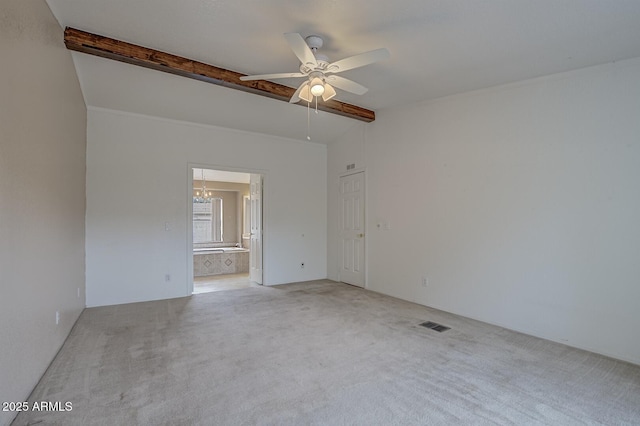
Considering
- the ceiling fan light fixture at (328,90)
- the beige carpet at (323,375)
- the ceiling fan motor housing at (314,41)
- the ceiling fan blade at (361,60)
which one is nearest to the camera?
the beige carpet at (323,375)

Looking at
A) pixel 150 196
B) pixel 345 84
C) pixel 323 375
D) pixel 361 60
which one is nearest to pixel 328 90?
pixel 345 84

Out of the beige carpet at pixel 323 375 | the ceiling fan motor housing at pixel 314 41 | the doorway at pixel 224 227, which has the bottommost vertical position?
the beige carpet at pixel 323 375

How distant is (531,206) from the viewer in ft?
10.9

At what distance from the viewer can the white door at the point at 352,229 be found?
5.58 metres

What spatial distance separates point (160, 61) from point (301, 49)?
5.62 feet

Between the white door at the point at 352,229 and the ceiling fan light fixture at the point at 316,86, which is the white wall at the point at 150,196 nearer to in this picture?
the white door at the point at 352,229

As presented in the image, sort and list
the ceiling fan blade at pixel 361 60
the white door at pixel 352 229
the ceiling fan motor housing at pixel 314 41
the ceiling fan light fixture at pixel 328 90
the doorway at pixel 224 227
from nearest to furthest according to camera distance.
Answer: the ceiling fan blade at pixel 361 60 → the ceiling fan motor housing at pixel 314 41 → the ceiling fan light fixture at pixel 328 90 → the white door at pixel 352 229 → the doorway at pixel 224 227

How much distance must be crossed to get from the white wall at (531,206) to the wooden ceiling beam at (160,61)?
2244 mm

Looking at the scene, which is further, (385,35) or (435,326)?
(435,326)

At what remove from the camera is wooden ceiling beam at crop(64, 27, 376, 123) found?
2.88m

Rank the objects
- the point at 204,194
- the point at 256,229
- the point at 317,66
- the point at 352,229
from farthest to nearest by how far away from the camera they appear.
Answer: the point at 204,194, the point at 256,229, the point at 352,229, the point at 317,66

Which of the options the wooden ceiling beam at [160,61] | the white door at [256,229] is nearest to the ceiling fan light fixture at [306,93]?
the wooden ceiling beam at [160,61]

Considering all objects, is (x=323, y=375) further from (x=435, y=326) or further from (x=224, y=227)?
(x=224, y=227)

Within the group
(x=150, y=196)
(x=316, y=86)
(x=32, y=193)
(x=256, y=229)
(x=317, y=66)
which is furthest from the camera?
(x=256, y=229)
